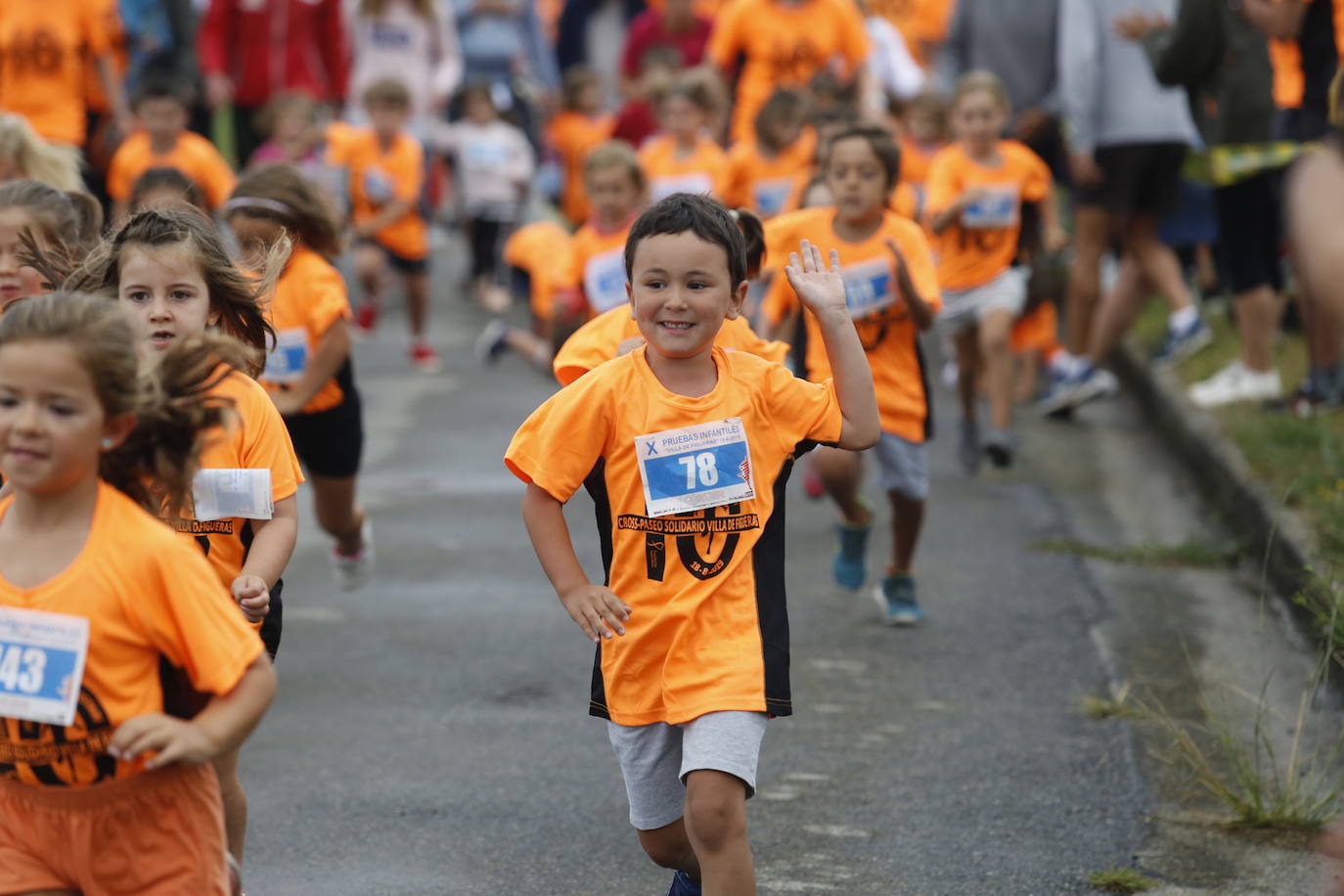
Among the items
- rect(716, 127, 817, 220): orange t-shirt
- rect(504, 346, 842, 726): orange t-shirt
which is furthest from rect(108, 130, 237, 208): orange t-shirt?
rect(504, 346, 842, 726): orange t-shirt

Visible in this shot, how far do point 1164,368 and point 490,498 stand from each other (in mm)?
3886

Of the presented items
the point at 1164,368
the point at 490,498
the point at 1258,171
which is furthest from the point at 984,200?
the point at 490,498

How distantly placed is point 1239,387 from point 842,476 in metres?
3.25

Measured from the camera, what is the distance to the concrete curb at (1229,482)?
6.41m

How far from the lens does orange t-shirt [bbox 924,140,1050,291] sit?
9.02 m

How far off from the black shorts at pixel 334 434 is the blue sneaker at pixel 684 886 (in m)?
2.62

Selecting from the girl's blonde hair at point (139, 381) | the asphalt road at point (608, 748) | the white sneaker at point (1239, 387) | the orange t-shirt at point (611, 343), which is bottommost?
the asphalt road at point (608, 748)

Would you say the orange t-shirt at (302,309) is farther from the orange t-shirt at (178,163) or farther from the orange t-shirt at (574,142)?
the orange t-shirt at (574,142)

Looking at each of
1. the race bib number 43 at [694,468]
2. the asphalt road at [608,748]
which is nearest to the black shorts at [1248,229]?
the asphalt road at [608,748]

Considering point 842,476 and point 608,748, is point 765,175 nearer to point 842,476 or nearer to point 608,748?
point 842,476

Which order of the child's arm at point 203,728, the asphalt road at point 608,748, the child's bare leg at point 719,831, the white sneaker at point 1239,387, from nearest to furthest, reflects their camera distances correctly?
the child's arm at point 203,728
the child's bare leg at point 719,831
the asphalt road at point 608,748
the white sneaker at point 1239,387

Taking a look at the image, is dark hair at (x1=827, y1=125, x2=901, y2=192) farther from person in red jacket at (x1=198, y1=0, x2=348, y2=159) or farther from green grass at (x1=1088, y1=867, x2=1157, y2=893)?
person in red jacket at (x1=198, y1=0, x2=348, y2=159)

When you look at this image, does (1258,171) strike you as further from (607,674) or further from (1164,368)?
(607,674)

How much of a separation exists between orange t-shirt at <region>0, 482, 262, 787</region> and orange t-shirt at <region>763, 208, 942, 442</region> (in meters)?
3.66
